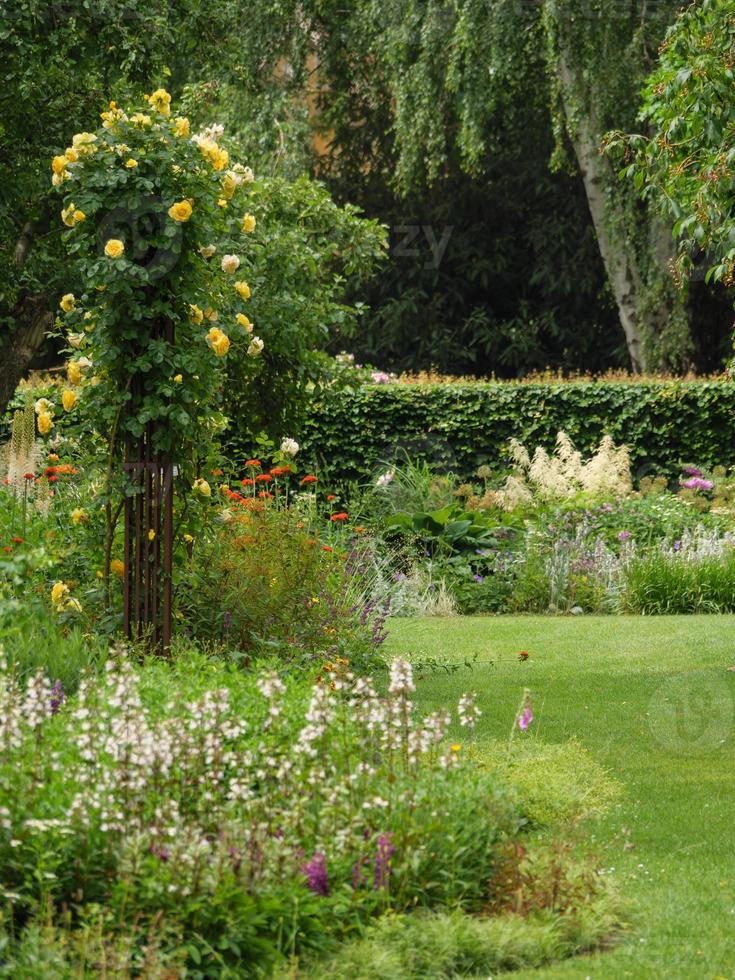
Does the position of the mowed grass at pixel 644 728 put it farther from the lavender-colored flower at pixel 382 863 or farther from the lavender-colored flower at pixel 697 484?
the lavender-colored flower at pixel 697 484

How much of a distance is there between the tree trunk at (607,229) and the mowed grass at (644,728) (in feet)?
31.6

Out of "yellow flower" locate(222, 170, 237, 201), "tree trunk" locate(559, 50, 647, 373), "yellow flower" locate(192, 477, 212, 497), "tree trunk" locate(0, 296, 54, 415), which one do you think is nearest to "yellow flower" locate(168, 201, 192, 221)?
"yellow flower" locate(222, 170, 237, 201)

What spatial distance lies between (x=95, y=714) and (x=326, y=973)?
0.93 m

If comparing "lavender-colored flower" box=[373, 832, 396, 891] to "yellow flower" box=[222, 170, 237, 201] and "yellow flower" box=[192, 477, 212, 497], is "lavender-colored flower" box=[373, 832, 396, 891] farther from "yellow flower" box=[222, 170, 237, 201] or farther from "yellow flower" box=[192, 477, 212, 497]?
"yellow flower" box=[222, 170, 237, 201]

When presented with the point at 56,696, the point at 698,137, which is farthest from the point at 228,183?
the point at 56,696

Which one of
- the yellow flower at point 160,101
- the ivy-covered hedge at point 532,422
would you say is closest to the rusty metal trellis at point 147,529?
the yellow flower at point 160,101

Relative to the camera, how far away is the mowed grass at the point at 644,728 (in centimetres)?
367

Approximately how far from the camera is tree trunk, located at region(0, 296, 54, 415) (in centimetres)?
1108

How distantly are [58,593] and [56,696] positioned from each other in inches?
50.8

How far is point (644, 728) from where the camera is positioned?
6.27m

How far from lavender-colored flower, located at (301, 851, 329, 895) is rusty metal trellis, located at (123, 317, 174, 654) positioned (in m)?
2.45

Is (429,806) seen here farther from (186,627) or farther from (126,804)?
(186,627)

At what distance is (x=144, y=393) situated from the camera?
5918mm

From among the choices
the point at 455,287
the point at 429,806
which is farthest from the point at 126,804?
the point at 455,287
